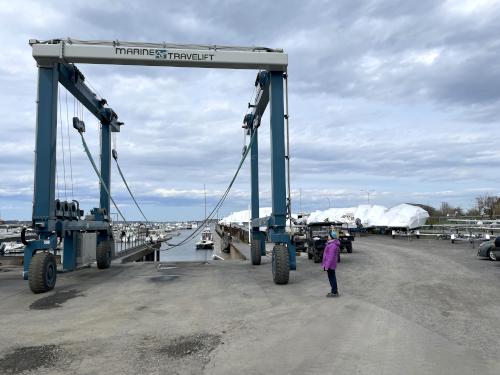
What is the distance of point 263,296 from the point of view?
11492 millimetres

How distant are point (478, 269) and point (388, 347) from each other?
12.3 m

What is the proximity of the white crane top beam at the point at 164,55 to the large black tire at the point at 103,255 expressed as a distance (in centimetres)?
835

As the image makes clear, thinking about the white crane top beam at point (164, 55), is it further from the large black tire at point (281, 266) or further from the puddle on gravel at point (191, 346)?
the puddle on gravel at point (191, 346)

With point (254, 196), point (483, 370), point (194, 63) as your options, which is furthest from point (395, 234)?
point (483, 370)

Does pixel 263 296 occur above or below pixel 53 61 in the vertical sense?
below

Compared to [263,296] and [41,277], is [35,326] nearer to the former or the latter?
[41,277]

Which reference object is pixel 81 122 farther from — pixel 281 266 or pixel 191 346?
pixel 191 346

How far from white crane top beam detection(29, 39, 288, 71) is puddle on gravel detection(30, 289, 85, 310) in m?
7.49

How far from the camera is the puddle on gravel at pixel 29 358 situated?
611 cm

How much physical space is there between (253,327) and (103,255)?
1309cm

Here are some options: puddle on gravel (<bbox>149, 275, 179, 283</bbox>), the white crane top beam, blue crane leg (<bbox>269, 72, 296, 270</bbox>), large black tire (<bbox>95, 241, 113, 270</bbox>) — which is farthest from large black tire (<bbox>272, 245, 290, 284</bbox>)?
large black tire (<bbox>95, 241, 113, 270</bbox>)

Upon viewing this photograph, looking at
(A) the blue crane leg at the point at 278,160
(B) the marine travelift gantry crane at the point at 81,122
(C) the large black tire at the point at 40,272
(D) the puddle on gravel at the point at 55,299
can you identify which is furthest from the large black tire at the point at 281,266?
(C) the large black tire at the point at 40,272

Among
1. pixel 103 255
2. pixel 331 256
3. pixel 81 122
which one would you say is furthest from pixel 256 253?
pixel 81 122

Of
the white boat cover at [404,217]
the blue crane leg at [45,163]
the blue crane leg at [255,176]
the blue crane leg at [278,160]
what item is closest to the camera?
the blue crane leg at [45,163]
